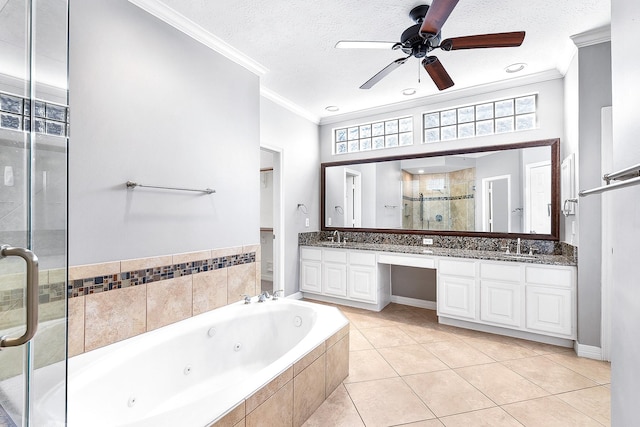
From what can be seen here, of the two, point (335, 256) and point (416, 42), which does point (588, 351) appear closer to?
point (335, 256)

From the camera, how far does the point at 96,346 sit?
1764 mm

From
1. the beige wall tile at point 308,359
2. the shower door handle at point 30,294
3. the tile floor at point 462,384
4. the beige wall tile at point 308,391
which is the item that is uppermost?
the shower door handle at point 30,294

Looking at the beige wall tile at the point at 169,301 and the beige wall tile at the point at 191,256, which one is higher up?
the beige wall tile at the point at 191,256

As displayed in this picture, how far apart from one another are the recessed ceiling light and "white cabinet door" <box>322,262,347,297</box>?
9.19 ft

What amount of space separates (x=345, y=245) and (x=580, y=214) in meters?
2.40

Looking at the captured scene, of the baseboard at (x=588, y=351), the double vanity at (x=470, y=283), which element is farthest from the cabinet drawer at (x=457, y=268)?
the baseboard at (x=588, y=351)

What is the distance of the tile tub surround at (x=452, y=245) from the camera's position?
116 inches

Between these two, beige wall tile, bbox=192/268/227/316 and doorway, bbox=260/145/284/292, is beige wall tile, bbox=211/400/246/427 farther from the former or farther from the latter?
doorway, bbox=260/145/284/292

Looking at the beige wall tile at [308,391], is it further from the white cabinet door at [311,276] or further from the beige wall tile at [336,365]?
the white cabinet door at [311,276]

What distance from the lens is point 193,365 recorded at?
2029 millimetres

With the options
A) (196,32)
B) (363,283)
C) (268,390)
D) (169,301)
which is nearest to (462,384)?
(268,390)

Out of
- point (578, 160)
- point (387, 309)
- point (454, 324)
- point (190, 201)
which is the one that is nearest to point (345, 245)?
point (387, 309)

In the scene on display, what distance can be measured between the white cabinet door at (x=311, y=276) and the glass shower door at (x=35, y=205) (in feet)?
11.1

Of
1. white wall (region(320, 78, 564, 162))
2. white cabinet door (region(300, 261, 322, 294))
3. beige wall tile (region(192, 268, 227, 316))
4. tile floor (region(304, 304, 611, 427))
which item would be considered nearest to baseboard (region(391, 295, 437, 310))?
tile floor (region(304, 304, 611, 427))
